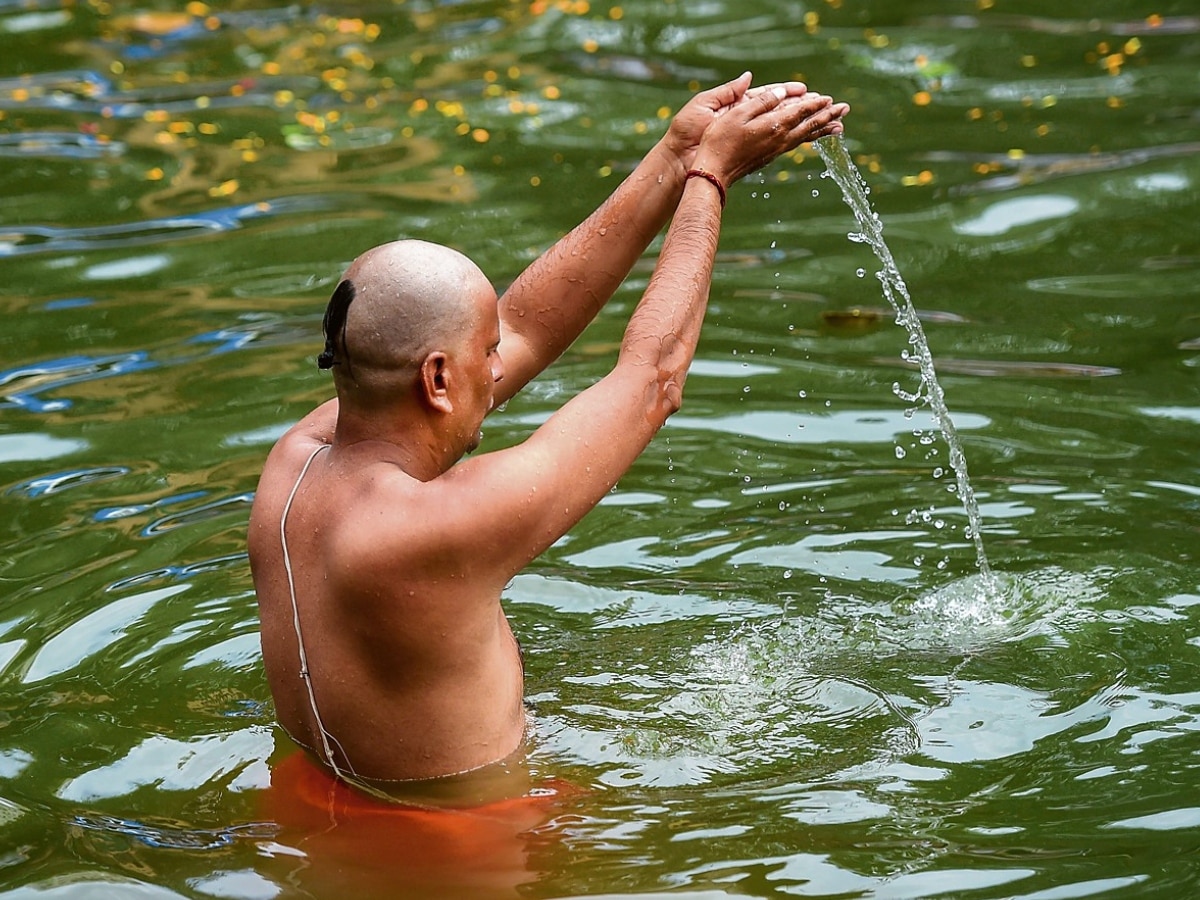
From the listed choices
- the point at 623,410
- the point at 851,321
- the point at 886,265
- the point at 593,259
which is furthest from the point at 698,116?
the point at 851,321

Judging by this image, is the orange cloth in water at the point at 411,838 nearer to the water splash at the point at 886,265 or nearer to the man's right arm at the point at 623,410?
the man's right arm at the point at 623,410

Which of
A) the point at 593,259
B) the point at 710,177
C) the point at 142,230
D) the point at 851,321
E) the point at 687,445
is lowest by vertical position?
the point at 687,445

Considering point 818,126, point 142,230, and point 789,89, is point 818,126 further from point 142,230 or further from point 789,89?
point 142,230

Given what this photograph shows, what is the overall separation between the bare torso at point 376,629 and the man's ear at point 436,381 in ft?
0.53

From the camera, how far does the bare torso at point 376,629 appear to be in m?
3.51

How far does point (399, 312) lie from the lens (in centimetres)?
351

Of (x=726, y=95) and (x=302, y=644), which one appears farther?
(x=726, y=95)

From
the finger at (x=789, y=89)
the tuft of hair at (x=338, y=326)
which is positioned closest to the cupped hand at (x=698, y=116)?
the finger at (x=789, y=89)

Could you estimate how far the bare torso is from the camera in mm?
3506

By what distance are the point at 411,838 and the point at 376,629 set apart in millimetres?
460

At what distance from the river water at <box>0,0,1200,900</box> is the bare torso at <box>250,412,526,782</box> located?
0.19 metres

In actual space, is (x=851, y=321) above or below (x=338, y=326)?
below

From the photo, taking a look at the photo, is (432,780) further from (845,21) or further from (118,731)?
(845,21)

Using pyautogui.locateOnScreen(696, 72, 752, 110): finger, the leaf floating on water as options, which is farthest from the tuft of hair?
the leaf floating on water
